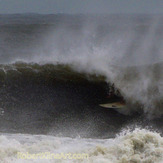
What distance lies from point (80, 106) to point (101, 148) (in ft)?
13.0

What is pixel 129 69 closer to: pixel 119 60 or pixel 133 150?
pixel 119 60

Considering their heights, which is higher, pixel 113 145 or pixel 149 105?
pixel 149 105

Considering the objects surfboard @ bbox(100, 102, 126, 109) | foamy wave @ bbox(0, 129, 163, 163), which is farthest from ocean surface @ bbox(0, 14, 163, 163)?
surfboard @ bbox(100, 102, 126, 109)

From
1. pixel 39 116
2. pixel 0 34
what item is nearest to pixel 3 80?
pixel 39 116

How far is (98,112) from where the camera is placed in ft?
32.3

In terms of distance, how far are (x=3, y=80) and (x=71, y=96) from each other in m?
3.13

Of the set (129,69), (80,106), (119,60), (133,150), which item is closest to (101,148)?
(133,150)

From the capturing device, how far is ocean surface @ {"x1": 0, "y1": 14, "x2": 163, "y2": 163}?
6266 mm

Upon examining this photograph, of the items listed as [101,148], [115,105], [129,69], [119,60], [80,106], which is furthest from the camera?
[119,60]

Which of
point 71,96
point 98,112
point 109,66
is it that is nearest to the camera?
point 98,112

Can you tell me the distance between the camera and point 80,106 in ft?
33.5

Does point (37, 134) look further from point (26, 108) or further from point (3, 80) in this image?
point (3, 80)

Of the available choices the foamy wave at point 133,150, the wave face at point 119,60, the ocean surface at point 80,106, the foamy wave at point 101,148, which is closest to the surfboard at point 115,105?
the ocean surface at point 80,106

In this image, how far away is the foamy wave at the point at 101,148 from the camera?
593 cm
